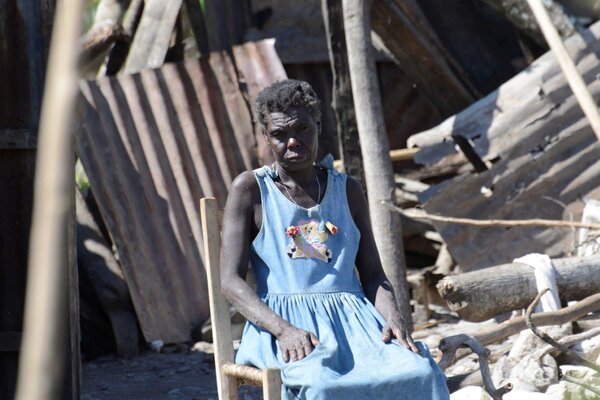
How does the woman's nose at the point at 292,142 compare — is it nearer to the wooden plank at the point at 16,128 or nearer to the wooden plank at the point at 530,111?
the wooden plank at the point at 16,128

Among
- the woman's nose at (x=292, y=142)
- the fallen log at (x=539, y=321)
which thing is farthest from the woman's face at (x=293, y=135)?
the fallen log at (x=539, y=321)

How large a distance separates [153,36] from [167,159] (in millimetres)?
1036

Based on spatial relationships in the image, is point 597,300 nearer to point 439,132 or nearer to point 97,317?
point 439,132

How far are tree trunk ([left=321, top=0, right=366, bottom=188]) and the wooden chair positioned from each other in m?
2.62

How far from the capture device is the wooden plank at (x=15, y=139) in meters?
3.58

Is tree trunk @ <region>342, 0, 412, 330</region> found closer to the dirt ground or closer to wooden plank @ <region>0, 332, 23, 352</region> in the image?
the dirt ground

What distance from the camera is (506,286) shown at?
167 inches

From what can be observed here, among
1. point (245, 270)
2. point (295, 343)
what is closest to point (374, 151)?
point (245, 270)

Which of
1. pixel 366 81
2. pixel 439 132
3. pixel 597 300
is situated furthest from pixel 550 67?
pixel 597 300

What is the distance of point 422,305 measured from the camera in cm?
634

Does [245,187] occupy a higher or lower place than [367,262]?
higher

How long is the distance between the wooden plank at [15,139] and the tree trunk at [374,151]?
220cm

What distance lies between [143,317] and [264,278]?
2935 millimetres

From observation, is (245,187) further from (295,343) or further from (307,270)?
(295,343)
